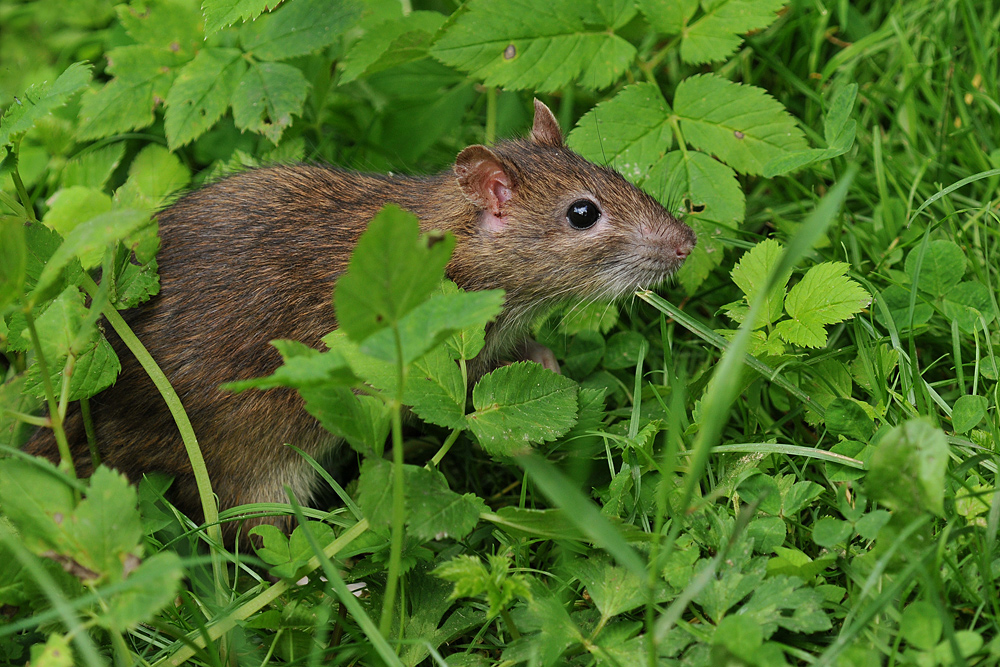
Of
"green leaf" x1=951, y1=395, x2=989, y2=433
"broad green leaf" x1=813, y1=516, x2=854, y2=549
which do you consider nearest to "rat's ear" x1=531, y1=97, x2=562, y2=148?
"green leaf" x1=951, y1=395, x2=989, y2=433

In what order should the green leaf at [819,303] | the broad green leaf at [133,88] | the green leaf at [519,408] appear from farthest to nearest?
the broad green leaf at [133,88]
the green leaf at [819,303]
the green leaf at [519,408]

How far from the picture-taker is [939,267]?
3566 millimetres

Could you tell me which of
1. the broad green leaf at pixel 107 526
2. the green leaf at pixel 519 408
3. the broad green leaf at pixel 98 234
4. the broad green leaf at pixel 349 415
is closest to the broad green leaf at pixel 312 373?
the broad green leaf at pixel 349 415

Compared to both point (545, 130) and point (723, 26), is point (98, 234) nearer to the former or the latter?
point (545, 130)

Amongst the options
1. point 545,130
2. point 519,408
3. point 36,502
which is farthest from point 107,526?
point 545,130

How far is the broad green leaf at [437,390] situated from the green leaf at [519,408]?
92mm

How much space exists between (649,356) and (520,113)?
1761 millimetres

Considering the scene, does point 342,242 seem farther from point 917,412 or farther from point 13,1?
point 13,1

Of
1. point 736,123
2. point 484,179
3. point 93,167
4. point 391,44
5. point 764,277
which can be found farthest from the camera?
point 93,167

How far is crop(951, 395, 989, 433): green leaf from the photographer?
302cm

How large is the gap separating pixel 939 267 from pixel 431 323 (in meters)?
2.40

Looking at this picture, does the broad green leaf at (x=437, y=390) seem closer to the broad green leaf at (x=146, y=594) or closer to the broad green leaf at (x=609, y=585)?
the broad green leaf at (x=609, y=585)

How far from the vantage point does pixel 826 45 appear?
520 cm

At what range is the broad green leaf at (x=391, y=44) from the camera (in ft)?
→ 14.0
